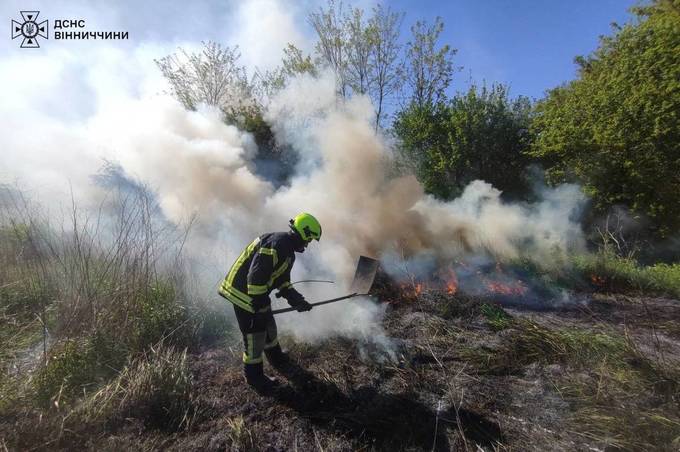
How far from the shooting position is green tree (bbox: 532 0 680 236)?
973 cm

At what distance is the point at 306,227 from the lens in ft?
15.0

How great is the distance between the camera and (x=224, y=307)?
249 inches

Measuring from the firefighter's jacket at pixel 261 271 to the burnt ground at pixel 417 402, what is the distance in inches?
45.3

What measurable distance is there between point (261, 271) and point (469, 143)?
10927 millimetres

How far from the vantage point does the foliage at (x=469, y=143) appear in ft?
42.0

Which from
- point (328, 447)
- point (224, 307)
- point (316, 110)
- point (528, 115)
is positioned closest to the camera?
point (328, 447)

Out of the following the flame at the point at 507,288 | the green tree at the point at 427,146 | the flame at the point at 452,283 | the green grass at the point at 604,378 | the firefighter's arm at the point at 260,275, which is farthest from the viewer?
the green tree at the point at 427,146

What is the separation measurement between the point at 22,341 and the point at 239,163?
287 inches

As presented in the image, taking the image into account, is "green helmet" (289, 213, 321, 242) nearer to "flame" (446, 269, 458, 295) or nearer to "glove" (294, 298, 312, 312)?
"glove" (294, 298, 312, 312)

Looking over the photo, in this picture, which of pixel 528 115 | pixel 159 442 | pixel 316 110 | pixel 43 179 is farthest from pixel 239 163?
pixel 528 115

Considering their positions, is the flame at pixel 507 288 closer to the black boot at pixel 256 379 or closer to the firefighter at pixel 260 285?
the firefighter at pixel 260 285

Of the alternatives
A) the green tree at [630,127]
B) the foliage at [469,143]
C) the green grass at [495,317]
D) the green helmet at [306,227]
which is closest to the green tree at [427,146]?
the foliage at [469,143]

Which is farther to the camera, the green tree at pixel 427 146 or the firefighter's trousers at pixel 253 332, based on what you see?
the green tree at pixel 427 146

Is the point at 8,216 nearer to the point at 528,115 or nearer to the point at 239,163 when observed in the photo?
the point at 239,163
